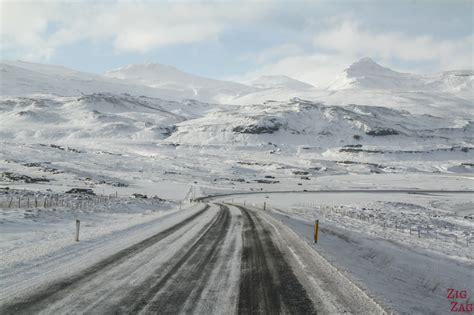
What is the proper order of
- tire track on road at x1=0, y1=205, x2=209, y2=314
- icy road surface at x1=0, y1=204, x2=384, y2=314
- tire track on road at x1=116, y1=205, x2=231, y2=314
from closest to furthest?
tire track on road at x1=0, y1=205, x2=209, y2=314 < tire track on road at x1=116, y1=205, x2=231, y2=314 < icy road surface at x1=0, y1=204, x2=384, y2=314

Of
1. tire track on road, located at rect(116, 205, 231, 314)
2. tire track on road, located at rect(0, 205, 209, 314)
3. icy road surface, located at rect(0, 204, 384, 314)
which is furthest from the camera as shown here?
icy road surface, located at rect(0, 204, 384, 314)

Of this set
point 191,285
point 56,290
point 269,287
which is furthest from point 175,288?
point 56,290

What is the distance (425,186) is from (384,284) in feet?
351

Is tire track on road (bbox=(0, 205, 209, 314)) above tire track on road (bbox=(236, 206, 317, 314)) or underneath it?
underneath

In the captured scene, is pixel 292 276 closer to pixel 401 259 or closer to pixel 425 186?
pixel 401 259

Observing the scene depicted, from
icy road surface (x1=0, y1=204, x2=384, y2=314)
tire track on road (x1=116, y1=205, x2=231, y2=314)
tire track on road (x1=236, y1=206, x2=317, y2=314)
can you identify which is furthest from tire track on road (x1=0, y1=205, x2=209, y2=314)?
tire track on road (x1=236, y1=206, x2=317, y2=314)

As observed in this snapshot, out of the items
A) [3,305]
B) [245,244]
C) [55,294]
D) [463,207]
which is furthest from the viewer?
[463,207]

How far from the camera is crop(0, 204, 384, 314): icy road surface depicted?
8.07 meters

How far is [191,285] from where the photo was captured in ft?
31.8

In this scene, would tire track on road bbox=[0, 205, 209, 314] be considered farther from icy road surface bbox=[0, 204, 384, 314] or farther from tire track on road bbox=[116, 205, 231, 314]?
tire track on road bbox=[116, 205, 231, 314]

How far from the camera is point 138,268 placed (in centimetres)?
1151

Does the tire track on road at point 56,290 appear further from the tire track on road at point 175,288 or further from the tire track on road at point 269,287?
the tire track on road at point 269,287

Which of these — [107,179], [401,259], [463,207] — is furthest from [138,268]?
[107,179]

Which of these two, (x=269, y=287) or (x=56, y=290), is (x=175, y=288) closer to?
(x=269, y=287)
